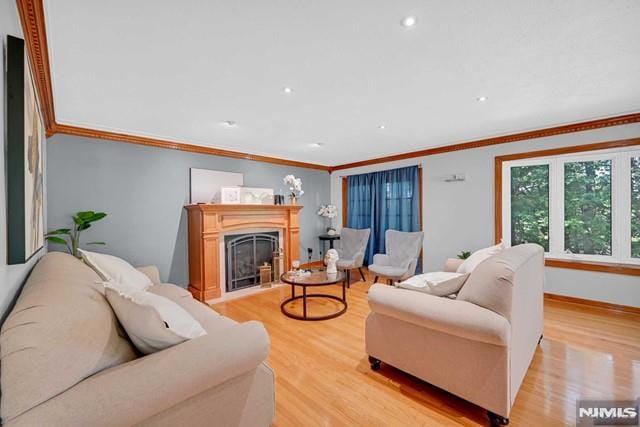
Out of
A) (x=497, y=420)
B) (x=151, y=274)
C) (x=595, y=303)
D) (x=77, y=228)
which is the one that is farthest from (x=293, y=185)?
(x=595, y=303)

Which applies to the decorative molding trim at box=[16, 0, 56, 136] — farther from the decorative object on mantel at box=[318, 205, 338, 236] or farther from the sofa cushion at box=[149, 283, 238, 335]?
the decorative object on mantel at box=[318, 205, 338, 236]

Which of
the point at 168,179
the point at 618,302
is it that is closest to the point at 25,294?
the point at 168,179

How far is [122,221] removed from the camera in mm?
3477

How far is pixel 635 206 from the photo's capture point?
10.0ft

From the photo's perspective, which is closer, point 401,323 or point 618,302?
point 401,323

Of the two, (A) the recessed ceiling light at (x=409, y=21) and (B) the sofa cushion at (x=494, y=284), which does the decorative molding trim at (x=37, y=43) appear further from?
(B) the sofa cushion at (x=494, y=284)

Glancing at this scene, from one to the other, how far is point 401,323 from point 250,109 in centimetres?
243

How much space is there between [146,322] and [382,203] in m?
4.64

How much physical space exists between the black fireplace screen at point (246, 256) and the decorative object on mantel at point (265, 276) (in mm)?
102

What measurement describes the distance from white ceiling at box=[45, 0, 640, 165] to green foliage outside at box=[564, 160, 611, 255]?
2.20 ft

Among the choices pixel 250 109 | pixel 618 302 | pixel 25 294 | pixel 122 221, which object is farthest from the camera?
pixel 122 221

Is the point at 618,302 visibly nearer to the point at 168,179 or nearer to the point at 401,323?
the point at 401,323

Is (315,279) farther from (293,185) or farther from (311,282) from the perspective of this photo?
(293,185)

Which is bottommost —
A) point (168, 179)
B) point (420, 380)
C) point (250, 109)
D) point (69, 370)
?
point (420, 380)
